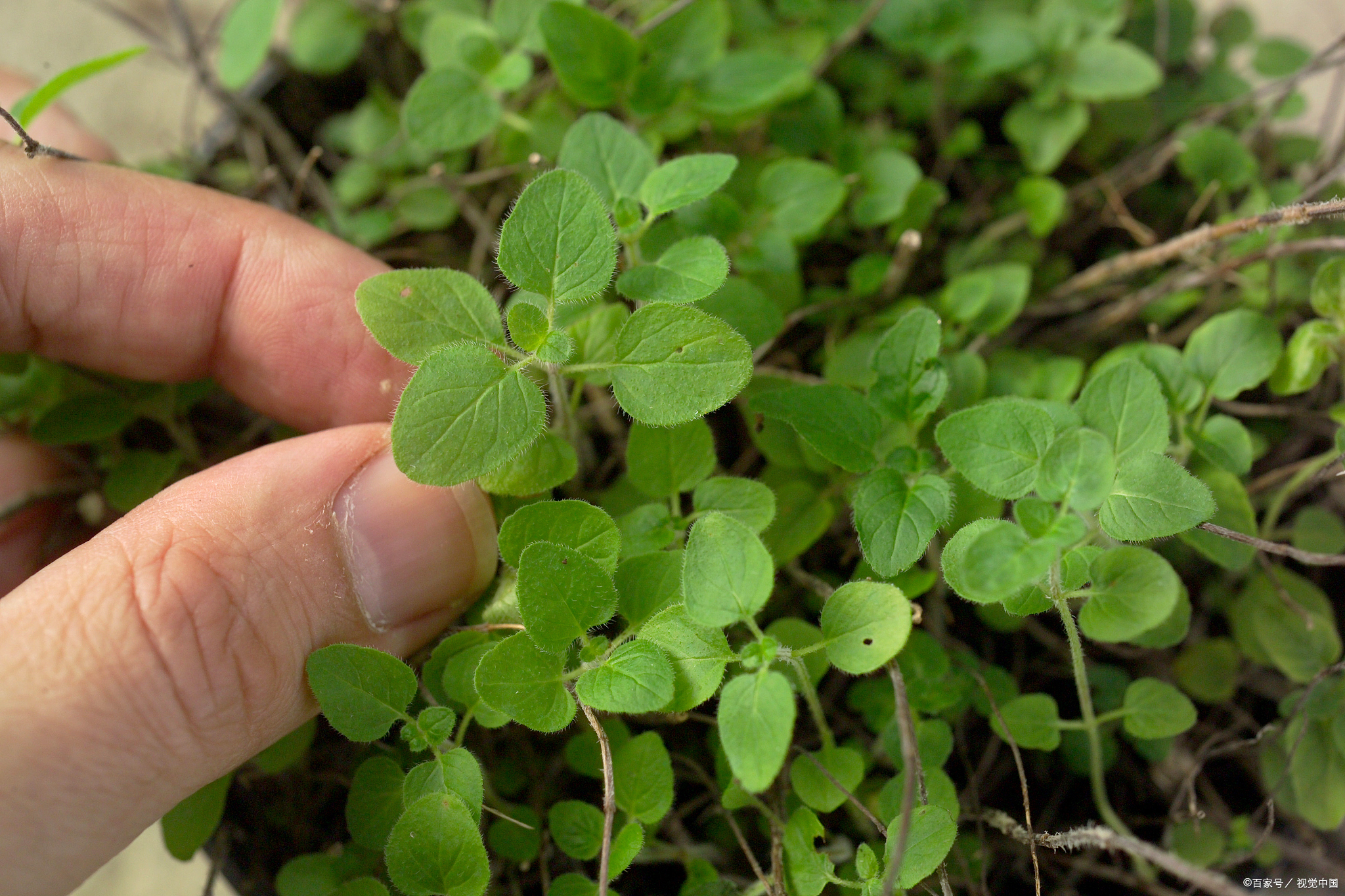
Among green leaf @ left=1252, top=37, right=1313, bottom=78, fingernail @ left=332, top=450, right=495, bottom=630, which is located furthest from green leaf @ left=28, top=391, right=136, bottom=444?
green leaf @ left=1252, top=37, right=1313, bottom=78

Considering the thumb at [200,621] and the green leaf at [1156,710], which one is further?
the green leaf at [1156,710]

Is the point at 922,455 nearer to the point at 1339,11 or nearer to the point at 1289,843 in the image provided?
the point at 1289,843

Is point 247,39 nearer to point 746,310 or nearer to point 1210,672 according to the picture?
point 746,310

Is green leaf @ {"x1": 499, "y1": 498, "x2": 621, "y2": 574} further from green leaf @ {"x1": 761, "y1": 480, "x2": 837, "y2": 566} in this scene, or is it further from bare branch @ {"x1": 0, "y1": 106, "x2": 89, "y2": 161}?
bare branch @ {"x1": 0, "y1": 106, "x2": 89, "y2": 161}

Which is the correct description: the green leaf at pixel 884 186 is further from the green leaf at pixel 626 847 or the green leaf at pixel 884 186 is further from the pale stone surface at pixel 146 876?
the pale stone surface at pixel 146 876

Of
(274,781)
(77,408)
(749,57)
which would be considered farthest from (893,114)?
(274,781)

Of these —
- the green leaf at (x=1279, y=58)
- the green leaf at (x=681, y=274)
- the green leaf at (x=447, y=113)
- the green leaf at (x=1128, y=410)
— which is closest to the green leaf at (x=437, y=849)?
the green leaf at (x=681, y=274)

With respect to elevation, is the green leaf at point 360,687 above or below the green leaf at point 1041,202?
below
